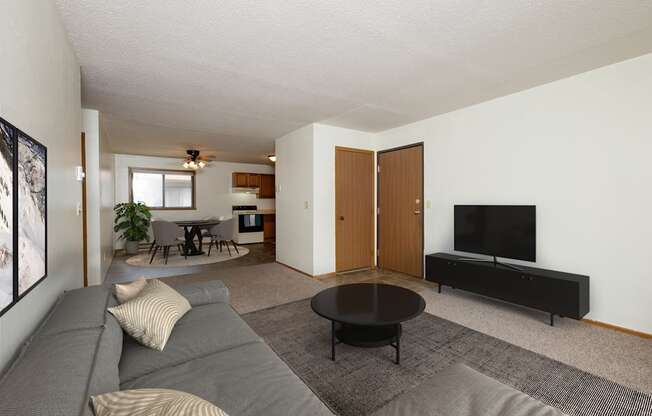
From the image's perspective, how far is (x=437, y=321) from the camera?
2.85 metres

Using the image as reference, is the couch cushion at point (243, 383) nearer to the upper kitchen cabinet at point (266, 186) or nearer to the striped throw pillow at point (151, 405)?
the striped throw pillow at point (151, 405)

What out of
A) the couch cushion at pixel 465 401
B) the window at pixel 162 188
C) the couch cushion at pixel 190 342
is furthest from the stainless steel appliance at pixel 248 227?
the couch cushion at pixel 465 401

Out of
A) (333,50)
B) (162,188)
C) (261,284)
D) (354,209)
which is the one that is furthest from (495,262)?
(162,188)

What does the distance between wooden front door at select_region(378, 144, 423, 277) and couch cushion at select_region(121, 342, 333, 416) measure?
3.50 m

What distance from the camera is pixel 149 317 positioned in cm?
157

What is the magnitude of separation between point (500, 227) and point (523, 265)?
1.62ft

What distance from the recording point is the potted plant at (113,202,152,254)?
6.71 m

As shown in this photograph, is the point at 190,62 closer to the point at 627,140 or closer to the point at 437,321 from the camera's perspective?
the point at 437,321

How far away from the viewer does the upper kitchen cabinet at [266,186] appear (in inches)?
363

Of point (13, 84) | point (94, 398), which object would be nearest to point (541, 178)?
point (94, 398)

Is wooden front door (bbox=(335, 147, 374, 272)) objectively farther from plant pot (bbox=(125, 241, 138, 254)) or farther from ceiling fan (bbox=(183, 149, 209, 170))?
plant pot (bbox=(125, 241, 138, 254))

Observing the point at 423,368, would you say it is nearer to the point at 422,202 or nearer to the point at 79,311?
the point at 79,311

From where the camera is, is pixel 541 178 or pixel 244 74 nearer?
pixel 244 74

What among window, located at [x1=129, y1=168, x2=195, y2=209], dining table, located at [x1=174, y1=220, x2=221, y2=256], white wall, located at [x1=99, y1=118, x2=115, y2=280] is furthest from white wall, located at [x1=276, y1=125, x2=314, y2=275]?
window, located at [x1=129, y1=168, x2=195, y2=209]
